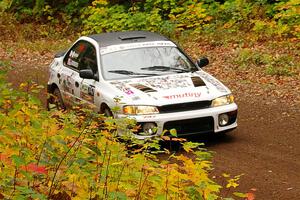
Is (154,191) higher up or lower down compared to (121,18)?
higher up

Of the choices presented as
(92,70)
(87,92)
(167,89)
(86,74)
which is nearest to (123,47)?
(92,70)

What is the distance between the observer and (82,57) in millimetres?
10578

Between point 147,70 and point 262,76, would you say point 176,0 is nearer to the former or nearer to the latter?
point 262,76

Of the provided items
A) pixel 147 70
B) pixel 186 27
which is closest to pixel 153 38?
pixel 147 70

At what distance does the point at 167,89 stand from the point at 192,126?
68 centimetres

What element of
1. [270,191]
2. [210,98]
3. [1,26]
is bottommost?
[1,26]

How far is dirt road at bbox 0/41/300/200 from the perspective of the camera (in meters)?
7.46

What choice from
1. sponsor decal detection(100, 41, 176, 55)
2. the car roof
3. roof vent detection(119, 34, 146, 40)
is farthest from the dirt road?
roof vent detection(119, 34, 146, 40)

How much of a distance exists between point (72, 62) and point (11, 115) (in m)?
5.59

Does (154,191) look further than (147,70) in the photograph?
No

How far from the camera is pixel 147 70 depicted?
31.4ft

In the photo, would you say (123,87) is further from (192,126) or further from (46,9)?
(46,9)

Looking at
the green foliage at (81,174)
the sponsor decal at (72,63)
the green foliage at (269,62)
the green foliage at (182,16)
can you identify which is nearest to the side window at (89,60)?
the sponsor decal at (72,63)

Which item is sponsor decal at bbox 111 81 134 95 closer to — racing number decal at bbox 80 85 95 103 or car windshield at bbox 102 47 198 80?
car windshield at bbox 102 47 198 80
